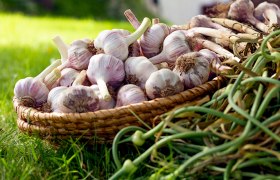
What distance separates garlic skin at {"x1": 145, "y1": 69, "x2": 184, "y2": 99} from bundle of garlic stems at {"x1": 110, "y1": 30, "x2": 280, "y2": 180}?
12cm

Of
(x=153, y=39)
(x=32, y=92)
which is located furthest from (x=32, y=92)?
(x=153, y=39)

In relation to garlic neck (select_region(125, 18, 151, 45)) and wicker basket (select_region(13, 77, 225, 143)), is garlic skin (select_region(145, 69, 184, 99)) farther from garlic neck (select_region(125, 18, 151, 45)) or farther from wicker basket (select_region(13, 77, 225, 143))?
garlic neck (select_region(125, 18, 151, 45))

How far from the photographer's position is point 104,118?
195cm

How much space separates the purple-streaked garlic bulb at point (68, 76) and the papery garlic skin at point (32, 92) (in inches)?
3.0

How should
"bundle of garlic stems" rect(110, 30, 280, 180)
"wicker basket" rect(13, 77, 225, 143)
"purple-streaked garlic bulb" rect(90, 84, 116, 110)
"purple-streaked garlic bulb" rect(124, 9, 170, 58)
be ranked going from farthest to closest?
"purple-streaked garlic bulb" rect(124, 9, 170, 58), "purple-streaked garlic bulb" rect(90, 84, 116, 110), "wicker basket" rect(13, 77, 225, 143), "bundle of garlic stems" rect(110, 30, 280, 180)

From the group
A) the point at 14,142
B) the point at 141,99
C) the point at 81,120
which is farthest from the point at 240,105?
the point at 14,142

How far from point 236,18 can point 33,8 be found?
735 cm

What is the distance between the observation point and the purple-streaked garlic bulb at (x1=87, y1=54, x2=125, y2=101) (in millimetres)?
2125

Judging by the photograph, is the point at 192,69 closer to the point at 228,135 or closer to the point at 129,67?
the point at 129,67

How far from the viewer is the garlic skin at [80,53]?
7.46 feet

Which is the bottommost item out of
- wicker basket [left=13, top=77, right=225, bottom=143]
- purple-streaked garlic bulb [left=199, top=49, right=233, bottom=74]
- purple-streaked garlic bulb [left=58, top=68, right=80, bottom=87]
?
wicker basket [left=13, top=77, right=225, bottom=143]

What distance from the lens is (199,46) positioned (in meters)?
2.40

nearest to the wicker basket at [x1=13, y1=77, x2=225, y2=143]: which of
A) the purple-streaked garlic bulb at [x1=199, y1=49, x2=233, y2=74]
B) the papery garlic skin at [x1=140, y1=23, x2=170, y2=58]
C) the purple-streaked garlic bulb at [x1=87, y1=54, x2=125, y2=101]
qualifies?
the purple-streaked garlic bulb at [x1=199, y1=49, x2=233, y2=74]

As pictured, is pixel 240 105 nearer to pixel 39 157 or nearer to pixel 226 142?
pixel 226 142
